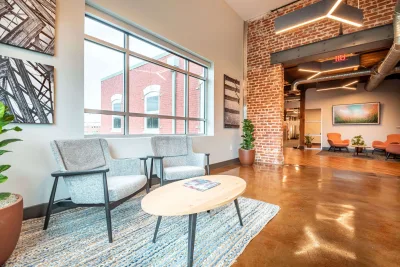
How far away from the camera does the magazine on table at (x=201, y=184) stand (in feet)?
5.61

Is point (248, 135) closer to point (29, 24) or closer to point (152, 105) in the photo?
point (152, 105)

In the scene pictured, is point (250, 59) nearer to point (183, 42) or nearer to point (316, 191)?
point (183, 42)

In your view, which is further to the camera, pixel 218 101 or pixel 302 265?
pixel 218 101

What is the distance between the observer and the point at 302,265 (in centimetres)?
138

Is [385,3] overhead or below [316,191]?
overhead

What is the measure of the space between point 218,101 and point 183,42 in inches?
63.9

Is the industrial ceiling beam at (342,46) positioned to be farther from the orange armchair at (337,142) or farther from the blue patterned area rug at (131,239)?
the orange armchair at (337,142)

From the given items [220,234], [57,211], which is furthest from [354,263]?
[57,211]

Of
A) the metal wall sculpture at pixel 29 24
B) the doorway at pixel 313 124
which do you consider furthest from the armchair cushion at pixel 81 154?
the doorway at pixel 313 124

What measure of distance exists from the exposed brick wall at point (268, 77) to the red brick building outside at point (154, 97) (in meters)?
1.94

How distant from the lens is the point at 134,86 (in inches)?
126

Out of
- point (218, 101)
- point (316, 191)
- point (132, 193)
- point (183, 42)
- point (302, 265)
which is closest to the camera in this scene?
point (302, 265)

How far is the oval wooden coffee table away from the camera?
1268mm

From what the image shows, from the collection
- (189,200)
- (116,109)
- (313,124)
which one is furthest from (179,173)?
(313,124)
